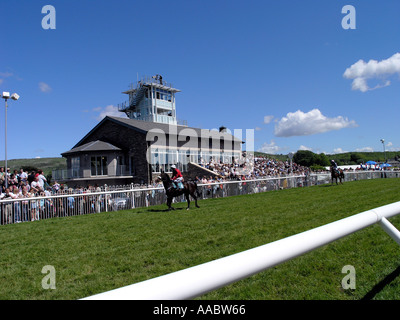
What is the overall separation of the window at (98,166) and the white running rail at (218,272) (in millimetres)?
30639

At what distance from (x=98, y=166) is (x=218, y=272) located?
31548 millimetres

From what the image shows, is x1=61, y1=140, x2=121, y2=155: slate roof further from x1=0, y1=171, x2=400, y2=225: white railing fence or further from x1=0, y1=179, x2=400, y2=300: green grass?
x1=0, y1=179, x2=400, y2=300: green grass

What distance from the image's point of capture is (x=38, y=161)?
10438cm

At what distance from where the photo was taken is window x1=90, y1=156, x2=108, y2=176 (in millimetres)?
30438

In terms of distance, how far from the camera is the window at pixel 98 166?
30438 millimetres

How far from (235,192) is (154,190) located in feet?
19.5

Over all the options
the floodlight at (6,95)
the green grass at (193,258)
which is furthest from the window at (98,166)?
the green grass at (193,258)

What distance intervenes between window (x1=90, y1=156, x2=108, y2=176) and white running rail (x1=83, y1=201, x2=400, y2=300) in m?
30.6

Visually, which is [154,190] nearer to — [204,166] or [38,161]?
[204,166]

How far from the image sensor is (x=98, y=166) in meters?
31.0

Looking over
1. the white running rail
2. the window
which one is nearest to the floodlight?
the window

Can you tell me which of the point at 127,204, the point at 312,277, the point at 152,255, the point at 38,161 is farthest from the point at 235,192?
the point at 38,161

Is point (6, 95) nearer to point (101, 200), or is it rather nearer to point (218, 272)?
point (101, 200)

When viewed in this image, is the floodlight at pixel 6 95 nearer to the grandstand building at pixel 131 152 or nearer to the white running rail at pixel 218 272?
the grandstand building at pixel 131 152
